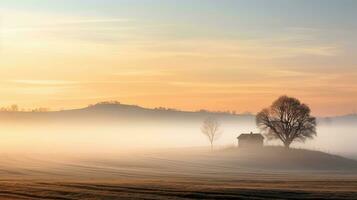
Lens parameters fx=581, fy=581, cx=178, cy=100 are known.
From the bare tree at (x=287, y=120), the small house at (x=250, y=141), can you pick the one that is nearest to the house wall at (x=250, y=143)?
the small house at (x=250, y=141)

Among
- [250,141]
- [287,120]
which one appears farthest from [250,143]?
[287,120]

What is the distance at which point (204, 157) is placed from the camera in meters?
137

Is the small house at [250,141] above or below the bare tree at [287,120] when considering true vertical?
below

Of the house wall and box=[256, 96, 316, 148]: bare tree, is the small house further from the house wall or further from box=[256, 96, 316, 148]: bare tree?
box=[256, 96, 316, 148]: bare tree

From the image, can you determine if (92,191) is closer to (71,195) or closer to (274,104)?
(71,195)

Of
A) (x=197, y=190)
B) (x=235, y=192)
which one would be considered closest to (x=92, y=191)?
(x=197, y=190)

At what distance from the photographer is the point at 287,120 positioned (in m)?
130

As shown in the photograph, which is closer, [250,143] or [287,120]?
[287,120]

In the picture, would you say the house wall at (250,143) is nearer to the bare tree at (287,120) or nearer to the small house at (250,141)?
the small house at (250,141)

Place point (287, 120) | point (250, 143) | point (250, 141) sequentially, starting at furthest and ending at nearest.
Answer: point (250, 141) → point (250, 143) → point (287, 120)

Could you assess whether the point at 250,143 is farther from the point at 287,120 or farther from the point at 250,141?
the point at 287,120

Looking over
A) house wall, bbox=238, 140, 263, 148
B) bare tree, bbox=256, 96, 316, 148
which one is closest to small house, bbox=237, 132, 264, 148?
house wall, bbox=238, 140, 263, 148

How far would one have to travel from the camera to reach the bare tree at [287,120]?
12888cm

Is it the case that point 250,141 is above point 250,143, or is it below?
above
